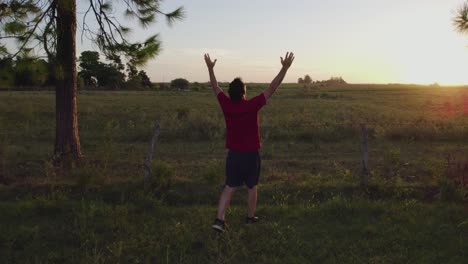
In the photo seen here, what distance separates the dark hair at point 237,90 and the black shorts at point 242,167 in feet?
2.14

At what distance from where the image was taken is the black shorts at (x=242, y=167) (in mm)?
5270

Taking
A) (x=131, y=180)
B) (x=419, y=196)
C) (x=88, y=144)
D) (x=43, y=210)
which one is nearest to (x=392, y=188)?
(x=419, y=196)

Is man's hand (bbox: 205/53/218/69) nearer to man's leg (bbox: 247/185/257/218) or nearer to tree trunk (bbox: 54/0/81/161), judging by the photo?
man's leg (bbox: 247/185/257/218)

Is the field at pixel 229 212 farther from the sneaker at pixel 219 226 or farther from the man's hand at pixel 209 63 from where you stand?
the man's hand at pixel 209 63

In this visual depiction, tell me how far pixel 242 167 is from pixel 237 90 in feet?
3.04

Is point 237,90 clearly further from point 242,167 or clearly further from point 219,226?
point 219,226

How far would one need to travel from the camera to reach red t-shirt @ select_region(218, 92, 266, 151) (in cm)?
514

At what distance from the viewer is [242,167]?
209 inches

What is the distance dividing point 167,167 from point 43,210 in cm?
208

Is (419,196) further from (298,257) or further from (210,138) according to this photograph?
(210,138)

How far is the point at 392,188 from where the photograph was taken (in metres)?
7.38

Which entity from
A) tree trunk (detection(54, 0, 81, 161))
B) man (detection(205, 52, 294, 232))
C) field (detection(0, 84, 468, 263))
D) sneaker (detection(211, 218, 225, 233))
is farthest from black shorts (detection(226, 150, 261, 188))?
tree trunk (detection(54, 0, 81, 161))

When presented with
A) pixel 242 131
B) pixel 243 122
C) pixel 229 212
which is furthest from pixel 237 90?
pixel 229 212

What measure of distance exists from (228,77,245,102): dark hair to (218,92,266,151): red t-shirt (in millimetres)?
59
